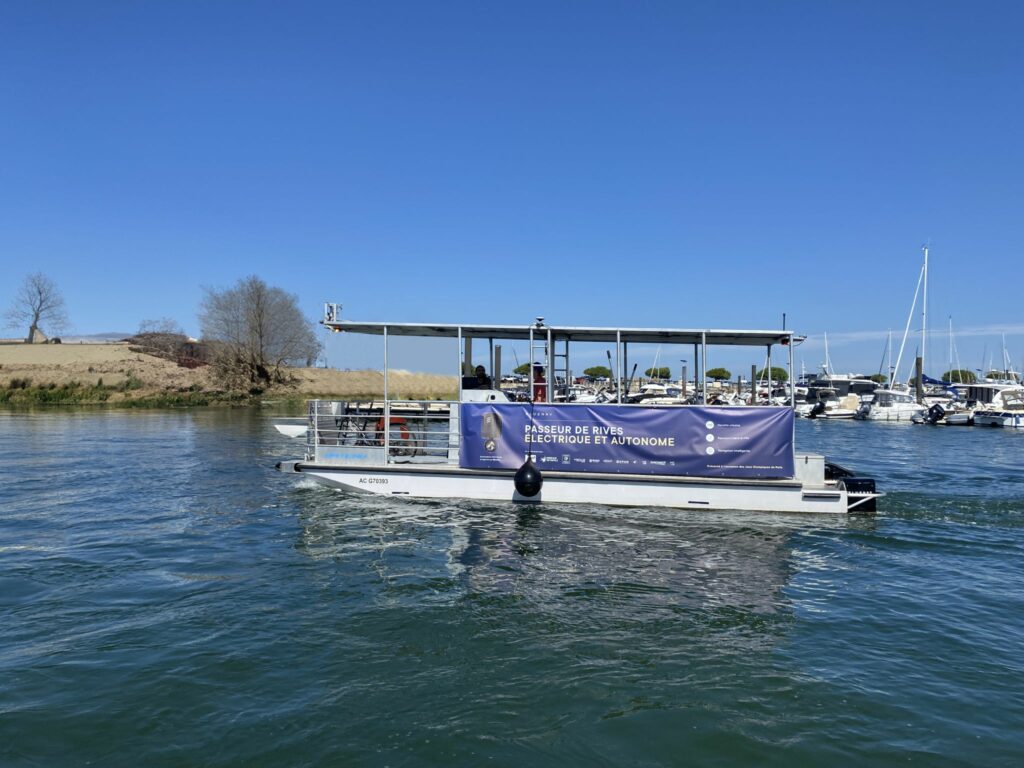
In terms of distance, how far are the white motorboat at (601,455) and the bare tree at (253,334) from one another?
54.5m

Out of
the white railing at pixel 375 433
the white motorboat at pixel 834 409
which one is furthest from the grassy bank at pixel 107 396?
the white motorboat at pixel 834 409

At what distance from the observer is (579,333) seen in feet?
52.1

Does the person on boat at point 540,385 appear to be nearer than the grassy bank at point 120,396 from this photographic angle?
Yes

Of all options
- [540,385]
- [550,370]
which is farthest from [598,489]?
[550,370]

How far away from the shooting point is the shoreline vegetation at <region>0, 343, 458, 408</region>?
56.8 meters

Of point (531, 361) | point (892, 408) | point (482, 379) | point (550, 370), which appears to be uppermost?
point (531, 361)

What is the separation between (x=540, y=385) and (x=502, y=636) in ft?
28.5

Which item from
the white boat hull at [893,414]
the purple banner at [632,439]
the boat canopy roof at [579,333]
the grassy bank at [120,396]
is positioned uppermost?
the boat canopy roof at [579,333]

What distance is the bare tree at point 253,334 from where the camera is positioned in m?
66.3

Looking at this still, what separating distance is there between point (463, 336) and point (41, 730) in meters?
12.0

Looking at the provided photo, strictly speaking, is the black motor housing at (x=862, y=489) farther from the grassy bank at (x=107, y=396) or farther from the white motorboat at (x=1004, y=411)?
the grassy bank at (x=107, y=396)

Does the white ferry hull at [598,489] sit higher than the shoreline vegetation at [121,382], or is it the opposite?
the shoreline vegetation at [121,382]

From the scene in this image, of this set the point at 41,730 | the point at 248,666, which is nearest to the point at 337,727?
the point at 248,666

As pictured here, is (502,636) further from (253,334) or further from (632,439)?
(253,334)
